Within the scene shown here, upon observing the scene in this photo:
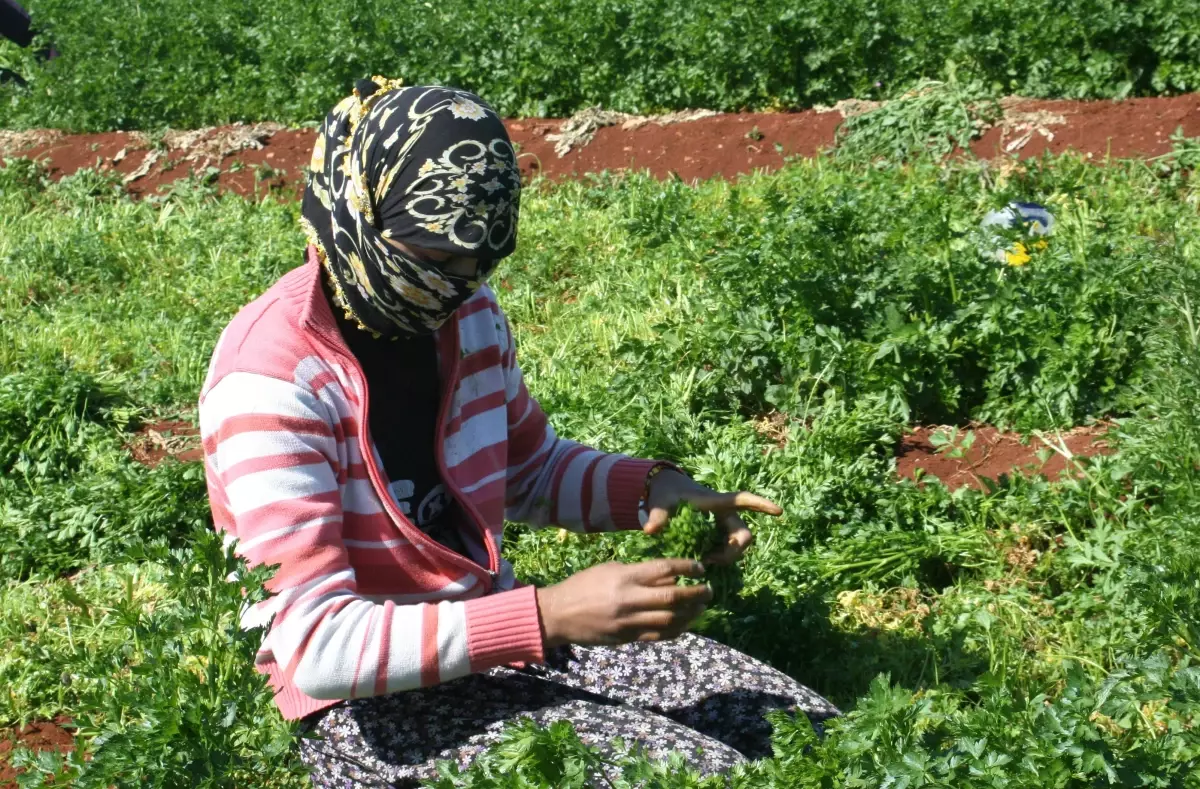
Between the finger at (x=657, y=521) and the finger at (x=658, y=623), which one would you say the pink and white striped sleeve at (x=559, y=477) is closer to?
the finger at (x=657, y=521)

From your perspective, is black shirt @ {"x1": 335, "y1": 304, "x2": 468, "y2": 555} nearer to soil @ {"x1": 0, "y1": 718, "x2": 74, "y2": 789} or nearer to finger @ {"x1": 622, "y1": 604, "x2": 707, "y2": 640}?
finger @ {"x1": 622, "y1": 604, "x2": 707, "y2": 640}

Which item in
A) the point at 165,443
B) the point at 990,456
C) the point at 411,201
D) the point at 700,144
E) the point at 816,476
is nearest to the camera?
the point at 411,201

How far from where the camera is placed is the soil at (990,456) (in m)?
4.24

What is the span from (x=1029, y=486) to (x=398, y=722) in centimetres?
230

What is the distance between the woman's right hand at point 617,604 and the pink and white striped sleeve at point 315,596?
0.04 m

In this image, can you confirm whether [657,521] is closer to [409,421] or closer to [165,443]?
[409,421]

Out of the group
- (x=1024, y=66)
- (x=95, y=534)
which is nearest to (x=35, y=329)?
(x=95, y=534)

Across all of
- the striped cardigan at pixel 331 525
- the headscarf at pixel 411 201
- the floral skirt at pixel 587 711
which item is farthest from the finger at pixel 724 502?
the headscarf at pixel 411 201

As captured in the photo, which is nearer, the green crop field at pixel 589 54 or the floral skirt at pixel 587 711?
the floral skirt at pixel 587 711

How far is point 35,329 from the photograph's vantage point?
6047 mm

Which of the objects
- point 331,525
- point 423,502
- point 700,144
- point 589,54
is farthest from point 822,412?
point 589,54

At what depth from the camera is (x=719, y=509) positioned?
280 cm

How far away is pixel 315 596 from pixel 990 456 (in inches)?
107

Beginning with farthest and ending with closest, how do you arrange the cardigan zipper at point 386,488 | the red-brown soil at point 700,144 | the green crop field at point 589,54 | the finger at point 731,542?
the green crop field at point 589,54, the red-brown soil at point 700,144, the finger at point 731,542, the cardigan zipper at point 386,488
